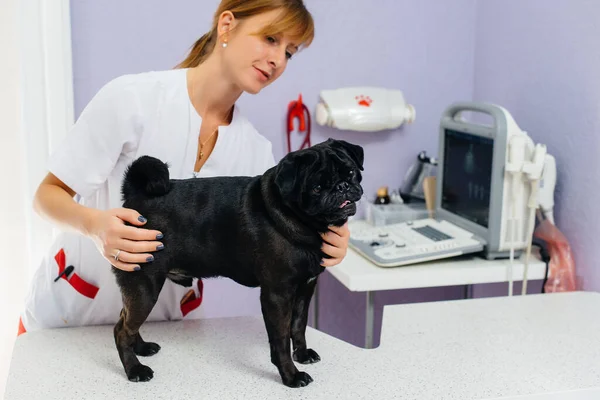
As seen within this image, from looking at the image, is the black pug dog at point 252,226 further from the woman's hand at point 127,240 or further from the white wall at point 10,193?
the white wall at point 10,193

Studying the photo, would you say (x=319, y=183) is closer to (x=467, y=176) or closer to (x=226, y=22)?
(x=226, y=22)

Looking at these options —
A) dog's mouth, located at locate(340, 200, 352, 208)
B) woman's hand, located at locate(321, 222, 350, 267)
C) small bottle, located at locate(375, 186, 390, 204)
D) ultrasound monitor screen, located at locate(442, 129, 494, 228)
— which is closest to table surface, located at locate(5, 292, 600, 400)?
woman's hand, located at locate(321, 222, 350, 267)

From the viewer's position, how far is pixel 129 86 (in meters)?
1.12

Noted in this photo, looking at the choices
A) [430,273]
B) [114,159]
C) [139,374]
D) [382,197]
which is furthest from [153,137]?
[382,197]

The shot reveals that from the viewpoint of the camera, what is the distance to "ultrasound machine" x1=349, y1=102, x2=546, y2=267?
161 centimetres

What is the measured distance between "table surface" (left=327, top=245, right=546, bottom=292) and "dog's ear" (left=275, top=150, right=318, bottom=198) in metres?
0.71

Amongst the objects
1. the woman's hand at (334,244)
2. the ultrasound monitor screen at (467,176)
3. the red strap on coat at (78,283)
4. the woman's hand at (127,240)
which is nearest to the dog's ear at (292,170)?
the woman's hand at (334,244)

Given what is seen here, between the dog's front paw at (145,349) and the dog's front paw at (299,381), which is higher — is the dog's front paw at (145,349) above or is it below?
below

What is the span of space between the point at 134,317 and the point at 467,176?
116cm

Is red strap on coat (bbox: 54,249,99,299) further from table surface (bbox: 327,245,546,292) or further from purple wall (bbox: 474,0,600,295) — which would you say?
purple wall (bbox: 474,0,600,295)

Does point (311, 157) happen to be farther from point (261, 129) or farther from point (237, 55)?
point (261, 129)

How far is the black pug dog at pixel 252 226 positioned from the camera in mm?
907

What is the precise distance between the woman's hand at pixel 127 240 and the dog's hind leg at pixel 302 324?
Result: 0.81 ft

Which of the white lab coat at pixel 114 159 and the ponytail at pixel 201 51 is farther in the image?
the ponytail at pixel 201 51
